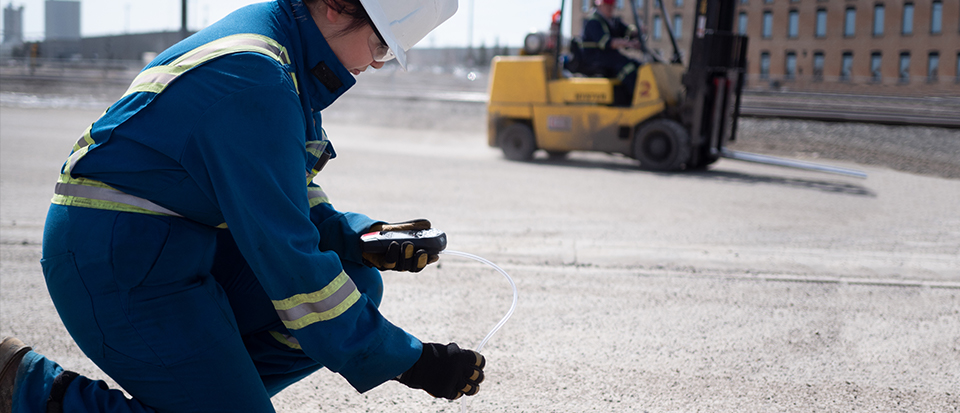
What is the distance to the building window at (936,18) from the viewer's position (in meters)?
38.3

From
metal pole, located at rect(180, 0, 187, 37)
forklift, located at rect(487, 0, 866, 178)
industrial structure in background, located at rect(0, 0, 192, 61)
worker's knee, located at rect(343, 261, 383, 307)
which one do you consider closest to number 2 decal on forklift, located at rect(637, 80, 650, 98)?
forklift, located at rect(487, 0, 866, 178)

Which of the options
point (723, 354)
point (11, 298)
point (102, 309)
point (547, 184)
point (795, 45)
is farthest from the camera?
point (795, 45)

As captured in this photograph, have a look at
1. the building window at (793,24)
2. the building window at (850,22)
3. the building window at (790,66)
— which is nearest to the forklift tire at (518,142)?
the building window at (850,22)

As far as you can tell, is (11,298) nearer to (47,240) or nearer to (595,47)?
(47,240)

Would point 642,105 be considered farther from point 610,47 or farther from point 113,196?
point 113,196

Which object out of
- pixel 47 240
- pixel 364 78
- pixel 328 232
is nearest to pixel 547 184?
pixel 328 232

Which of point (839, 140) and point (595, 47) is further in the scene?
point (839, 140)

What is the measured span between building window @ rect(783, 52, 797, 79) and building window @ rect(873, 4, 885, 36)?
483 centimetres

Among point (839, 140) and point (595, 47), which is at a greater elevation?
point (595, 47)

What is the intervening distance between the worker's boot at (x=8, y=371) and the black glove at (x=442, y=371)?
92 cm

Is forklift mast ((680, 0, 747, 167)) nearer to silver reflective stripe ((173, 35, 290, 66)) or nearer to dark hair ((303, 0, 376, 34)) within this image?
dark hair ((303, 0, 376, 34))

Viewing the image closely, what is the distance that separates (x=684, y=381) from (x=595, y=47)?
311 inches

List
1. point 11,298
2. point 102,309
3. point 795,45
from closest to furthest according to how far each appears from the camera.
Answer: point 102,309 < point 11,298 < point 795,45

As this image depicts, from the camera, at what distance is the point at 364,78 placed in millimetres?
32125
